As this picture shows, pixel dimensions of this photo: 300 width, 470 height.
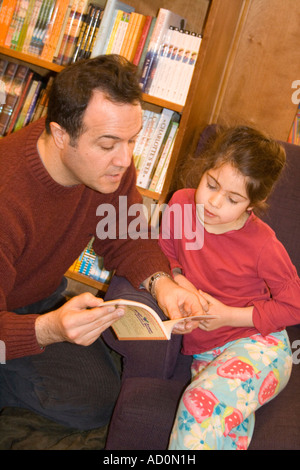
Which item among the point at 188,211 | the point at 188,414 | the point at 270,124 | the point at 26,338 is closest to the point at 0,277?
the point at 26,338

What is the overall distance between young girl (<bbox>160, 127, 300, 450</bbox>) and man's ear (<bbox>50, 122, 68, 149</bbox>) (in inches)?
18.1

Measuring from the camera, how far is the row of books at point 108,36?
198 centimetres

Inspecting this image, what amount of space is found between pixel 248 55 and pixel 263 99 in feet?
0.71

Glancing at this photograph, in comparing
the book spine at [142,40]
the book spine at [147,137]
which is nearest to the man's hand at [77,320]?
the book spine at [147,137]

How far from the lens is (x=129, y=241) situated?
1.55 m

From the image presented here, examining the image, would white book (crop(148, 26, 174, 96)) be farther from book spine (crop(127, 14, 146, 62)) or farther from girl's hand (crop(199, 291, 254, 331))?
girl's hand (crop(199, 291, 254, 331))

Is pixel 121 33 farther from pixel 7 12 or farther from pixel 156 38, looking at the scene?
pixel 7 12

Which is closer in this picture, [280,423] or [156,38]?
[280,423]

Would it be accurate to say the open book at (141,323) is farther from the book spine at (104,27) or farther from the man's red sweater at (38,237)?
the book spine at (104,27)

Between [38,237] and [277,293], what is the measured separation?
0.72m

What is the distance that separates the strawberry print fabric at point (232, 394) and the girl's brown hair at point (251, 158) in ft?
1.45

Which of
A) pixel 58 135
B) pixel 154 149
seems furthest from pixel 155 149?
pixel 58 135

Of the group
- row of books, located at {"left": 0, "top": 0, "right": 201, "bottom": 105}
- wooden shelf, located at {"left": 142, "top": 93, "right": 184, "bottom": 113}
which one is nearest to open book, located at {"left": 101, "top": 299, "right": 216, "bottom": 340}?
wooden shelf, located at {"left": 142, "top": 93, "right": 184, "bottom": 113}

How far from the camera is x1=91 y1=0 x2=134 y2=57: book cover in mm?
1991
